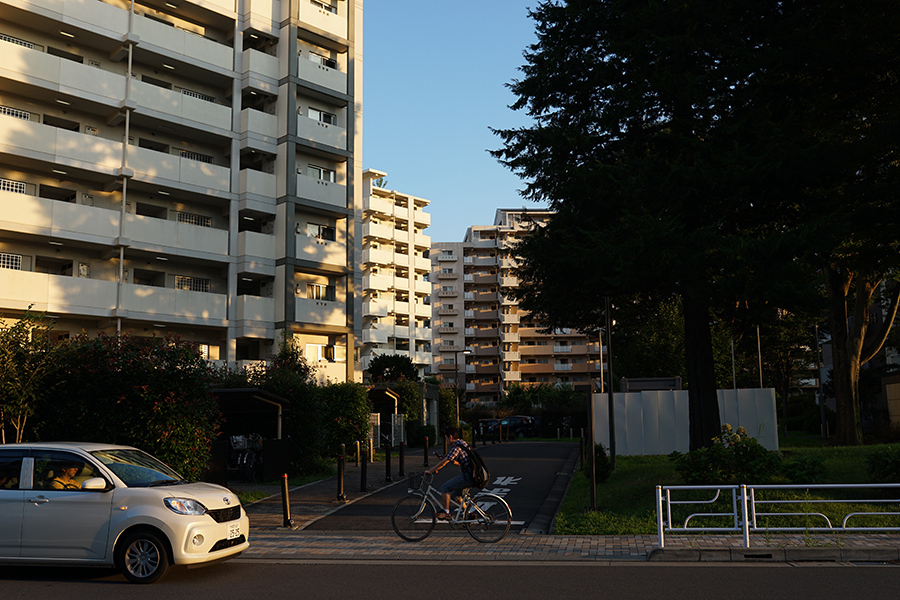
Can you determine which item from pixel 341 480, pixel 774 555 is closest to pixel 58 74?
pixel 341 480

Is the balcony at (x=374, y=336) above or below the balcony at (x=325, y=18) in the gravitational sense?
below

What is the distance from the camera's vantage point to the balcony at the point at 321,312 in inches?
1416

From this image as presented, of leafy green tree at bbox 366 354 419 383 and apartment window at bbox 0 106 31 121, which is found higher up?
apartment window at bbox 0 106 31 121

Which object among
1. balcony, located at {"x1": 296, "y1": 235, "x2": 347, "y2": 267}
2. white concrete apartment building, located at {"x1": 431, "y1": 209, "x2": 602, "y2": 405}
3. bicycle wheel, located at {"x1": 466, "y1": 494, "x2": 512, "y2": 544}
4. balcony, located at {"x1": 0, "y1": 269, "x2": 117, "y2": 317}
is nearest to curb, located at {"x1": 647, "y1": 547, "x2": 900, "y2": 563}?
bicycle wheel, located at {"x1": 466, "y1": 494, "x2": 512, "y2": 544}

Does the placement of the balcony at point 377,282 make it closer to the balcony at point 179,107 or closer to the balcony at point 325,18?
the balcony at point 325,18

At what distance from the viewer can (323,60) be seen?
4019cm

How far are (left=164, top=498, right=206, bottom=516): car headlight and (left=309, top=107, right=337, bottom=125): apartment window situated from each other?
1258 inches

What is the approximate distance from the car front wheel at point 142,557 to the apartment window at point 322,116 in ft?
106

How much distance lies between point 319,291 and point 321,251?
209 cm

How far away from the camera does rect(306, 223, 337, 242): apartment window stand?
38.2 m

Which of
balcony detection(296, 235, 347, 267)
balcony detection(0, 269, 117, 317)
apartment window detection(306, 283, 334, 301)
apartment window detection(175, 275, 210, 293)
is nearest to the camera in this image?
balcony detection(0, 269, 117, 317)

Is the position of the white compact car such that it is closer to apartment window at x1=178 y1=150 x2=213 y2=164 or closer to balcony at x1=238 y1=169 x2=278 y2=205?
balcony at x1=238 y1=169 x2=278 y2=205

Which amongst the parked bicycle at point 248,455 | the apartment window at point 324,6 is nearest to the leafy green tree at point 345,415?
the parked bicycle at point 248,455

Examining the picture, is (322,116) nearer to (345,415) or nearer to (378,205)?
(345,415)
